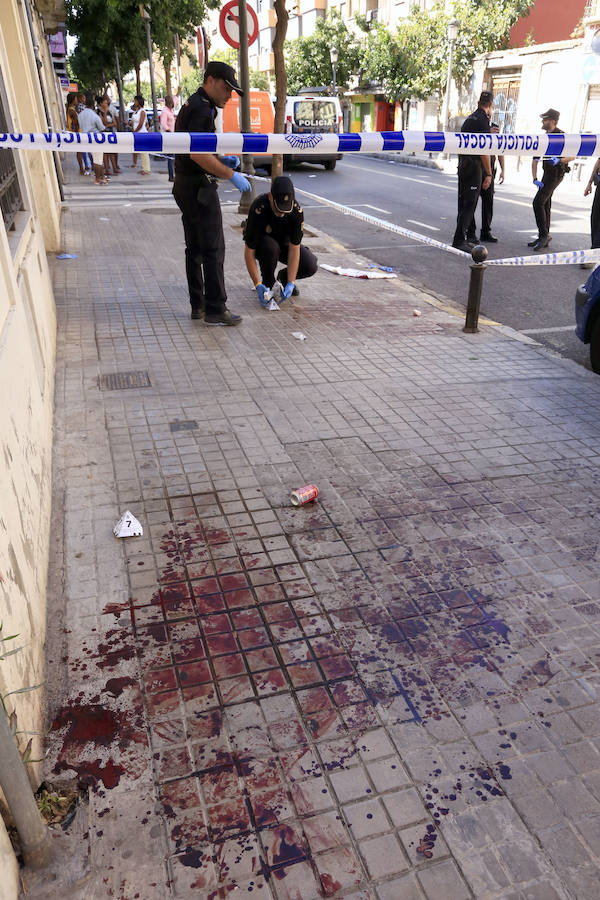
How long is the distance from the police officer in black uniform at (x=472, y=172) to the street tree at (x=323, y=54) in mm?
38981

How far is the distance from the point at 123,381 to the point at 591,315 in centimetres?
409

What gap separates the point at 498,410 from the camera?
5258 mm

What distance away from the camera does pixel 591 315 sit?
6145 mm

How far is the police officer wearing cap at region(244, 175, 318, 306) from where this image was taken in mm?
7164

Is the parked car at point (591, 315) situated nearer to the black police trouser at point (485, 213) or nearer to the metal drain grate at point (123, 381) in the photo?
the metal drain grate at point (123, 381)

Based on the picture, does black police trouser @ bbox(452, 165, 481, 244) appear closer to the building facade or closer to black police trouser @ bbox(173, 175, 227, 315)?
black police trouser @ bbox(173, 175, 227, 315)

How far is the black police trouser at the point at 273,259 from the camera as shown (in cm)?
754

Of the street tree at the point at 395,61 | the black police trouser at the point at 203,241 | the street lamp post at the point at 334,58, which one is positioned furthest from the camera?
the street lamp post at the point at 334,58

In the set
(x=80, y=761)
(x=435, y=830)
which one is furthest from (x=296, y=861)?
(x=80, y=761)

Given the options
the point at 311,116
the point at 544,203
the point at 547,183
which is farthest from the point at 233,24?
the point at 311,116

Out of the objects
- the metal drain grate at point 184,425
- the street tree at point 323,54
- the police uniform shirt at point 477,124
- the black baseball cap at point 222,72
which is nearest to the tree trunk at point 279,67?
the police uniform shirt at point 477,124

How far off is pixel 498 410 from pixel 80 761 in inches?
153

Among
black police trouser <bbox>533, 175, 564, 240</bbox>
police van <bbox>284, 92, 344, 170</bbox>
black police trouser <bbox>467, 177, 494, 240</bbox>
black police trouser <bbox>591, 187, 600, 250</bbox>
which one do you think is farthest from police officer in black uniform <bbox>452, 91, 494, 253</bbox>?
police van <bbox>284, 92, 344, 170</bbox>

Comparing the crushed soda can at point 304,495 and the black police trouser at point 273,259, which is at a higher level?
the black police trouser at point 273,259
